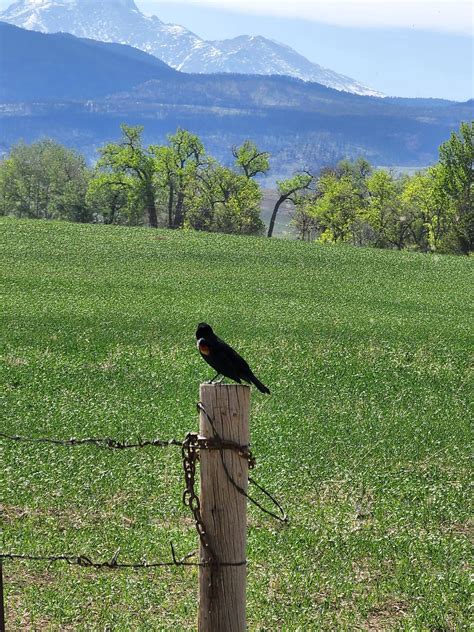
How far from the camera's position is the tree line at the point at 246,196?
10600 cm

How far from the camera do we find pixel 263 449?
16469 mm

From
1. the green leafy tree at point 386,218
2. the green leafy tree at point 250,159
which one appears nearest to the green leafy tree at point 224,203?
the green leafy tree at point 250,159

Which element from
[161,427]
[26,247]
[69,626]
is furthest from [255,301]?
[69,626]

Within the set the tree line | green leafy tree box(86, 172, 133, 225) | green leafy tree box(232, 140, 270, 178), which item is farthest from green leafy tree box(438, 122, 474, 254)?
green leafy tree box(86, 172, 133, 225)

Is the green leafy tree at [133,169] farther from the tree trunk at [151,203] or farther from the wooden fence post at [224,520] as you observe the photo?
the wooden fence post at [224,520]

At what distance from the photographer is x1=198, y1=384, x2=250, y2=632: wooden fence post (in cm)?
521

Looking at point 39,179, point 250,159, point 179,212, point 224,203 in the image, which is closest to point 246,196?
point 224,203

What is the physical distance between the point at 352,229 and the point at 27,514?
366 feet

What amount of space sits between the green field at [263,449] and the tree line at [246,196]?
217ft

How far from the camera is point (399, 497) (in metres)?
13.9

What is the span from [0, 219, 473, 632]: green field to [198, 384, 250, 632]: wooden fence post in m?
3.79

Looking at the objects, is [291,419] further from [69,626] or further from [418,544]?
[69,626]

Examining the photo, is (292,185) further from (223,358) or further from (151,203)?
(223,358)

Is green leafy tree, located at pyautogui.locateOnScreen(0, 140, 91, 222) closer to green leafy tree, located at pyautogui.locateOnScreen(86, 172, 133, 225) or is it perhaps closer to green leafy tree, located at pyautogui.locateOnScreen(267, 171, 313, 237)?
green leafy tree, located at pyautogui.locateOnScreen(86, 172, 133, 225)
